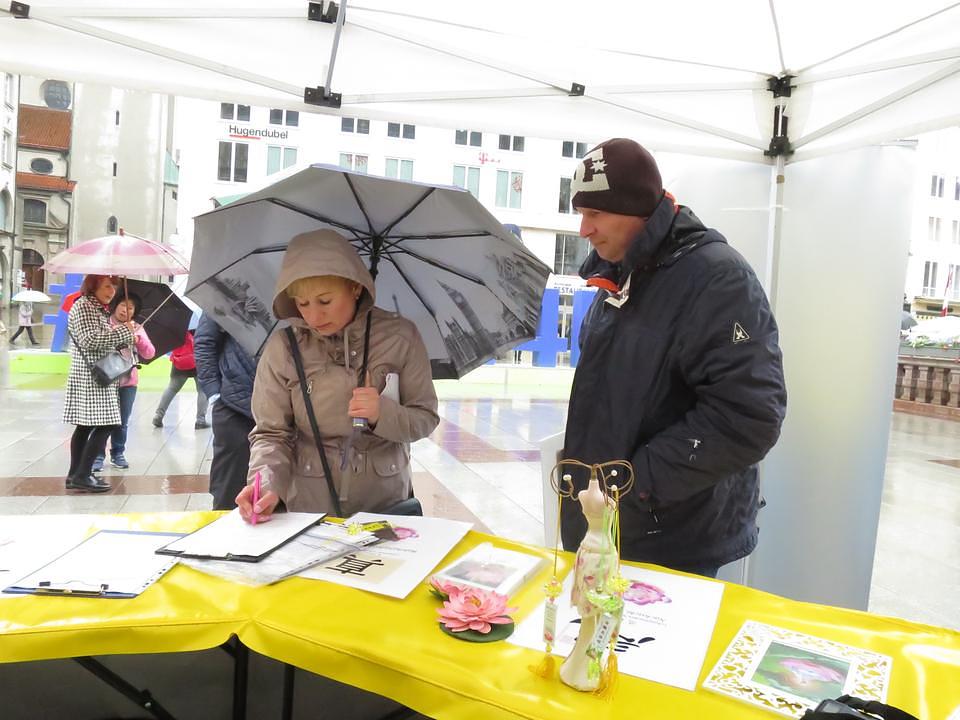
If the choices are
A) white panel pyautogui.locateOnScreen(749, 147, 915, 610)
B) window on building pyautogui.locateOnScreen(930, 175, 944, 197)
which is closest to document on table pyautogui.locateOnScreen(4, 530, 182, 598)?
white panel pyautogui.locateOnScreen(749, 147, 915, 610)

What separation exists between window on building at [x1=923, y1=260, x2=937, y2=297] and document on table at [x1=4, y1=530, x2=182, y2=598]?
5312 cm

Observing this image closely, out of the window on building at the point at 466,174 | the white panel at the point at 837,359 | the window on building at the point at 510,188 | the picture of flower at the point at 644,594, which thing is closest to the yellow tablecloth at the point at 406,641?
the picture of flower at the point at 644,594

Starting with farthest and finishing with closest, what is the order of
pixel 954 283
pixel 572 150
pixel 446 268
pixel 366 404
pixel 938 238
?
pixel 938 238, pixel 954 283, pixel 572 150, pixel 446 268, pixel 366 404

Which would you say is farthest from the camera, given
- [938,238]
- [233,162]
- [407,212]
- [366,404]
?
[938,238]

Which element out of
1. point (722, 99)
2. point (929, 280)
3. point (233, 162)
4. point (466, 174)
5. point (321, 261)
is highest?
point (466, 174)

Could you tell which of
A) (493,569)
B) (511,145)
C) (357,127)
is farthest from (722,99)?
(357,127)

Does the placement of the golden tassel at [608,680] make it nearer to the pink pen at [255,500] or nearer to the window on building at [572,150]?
the pink pen at [255,500]

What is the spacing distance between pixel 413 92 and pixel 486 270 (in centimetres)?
127

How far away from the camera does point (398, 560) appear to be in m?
1.68

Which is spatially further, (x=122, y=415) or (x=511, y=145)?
(x=511, y=145)

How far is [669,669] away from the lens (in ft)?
4.06

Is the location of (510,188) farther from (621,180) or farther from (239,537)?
(239,537)

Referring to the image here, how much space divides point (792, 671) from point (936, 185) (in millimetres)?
51943

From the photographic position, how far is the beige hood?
201cm
